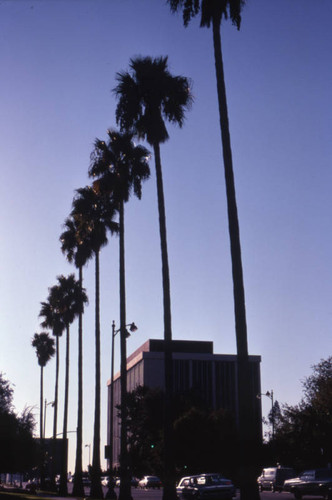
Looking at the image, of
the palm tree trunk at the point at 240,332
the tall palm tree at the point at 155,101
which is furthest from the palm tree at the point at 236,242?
the tall palm tree at the point at 155,101

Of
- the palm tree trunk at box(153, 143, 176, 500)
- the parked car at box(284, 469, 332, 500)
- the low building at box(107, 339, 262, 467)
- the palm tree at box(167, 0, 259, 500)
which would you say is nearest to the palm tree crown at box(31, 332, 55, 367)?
the parked car at box(284, 469, 332, 500)

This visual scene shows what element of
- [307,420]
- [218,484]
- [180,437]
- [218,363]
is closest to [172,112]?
[218,484]

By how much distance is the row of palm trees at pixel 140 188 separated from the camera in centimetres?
1988

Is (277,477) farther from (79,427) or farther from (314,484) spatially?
(79,427)

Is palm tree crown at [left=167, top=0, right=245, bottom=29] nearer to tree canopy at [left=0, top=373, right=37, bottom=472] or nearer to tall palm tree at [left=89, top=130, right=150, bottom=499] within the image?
tall palm tree at [left=89, top=130, right=150, bottom=499]

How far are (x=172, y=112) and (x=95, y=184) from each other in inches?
388

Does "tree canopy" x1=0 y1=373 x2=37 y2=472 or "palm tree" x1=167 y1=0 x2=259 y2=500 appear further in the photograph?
"tree canopy" x1=0 y1=373 x2=37 y2=472

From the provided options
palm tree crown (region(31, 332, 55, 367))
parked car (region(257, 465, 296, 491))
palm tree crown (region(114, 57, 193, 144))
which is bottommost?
parked car (region(257, 465, 296, 491))

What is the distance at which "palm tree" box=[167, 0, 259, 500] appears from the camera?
19.1 metres

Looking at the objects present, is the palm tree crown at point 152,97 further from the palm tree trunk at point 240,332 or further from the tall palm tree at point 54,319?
the tall palm tree at point 54,319

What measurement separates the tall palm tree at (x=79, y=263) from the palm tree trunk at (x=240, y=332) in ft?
84.3

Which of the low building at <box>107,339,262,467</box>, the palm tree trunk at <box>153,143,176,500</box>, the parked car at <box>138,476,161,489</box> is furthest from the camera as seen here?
the low building at <box>107,339,262,467</box>

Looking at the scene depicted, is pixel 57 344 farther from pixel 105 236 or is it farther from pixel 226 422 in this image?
pixel 105 236

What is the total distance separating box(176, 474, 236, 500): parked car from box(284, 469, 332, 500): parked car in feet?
15.5
